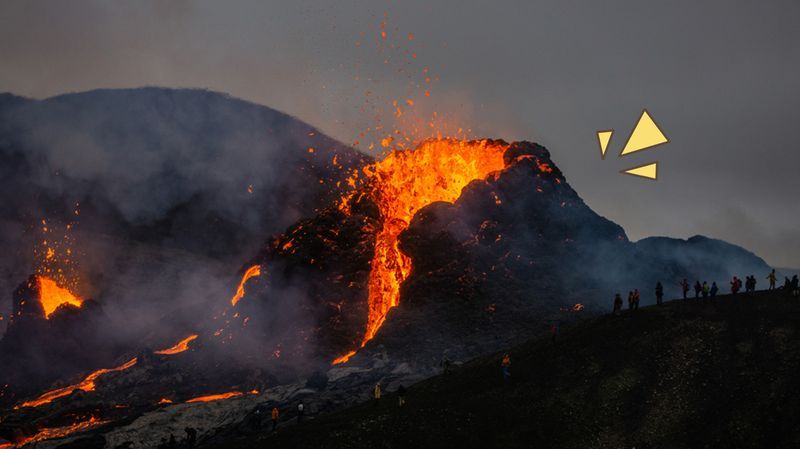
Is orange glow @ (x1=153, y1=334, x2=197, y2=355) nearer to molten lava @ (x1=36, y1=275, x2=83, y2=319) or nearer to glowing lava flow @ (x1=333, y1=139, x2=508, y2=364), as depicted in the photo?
molten lava @ (x1=36, y1=275, x2=83, y2=319)

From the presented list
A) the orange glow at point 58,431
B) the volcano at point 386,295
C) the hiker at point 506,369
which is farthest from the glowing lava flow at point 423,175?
the hiker at point 506,369

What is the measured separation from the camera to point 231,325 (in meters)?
109

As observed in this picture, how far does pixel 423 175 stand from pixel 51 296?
9830 centimetres

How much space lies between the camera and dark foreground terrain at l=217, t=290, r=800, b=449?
40.6 metres

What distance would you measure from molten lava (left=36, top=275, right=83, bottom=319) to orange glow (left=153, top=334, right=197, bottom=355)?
1341 inches

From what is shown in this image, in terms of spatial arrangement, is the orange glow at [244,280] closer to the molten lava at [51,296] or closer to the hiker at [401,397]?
the molten lava at [51,296]

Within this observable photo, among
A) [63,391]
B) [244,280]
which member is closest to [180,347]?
[244,280]

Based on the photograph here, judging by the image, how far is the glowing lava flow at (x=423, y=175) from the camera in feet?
406

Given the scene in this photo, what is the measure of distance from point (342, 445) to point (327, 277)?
66.5m

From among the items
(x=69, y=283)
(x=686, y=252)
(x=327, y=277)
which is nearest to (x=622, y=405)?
(x=327, y=277)

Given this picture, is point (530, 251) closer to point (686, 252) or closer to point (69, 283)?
point (686, 252)

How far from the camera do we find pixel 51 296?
14775 centimetres

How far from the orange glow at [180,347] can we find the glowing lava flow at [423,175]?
39587mm

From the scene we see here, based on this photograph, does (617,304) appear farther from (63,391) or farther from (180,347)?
(63,391)
